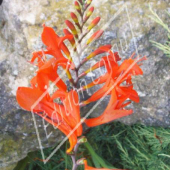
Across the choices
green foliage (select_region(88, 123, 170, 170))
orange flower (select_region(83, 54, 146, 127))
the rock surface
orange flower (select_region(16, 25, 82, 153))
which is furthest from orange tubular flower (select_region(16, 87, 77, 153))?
green foliage (select_region(88, 123, 170, 170))

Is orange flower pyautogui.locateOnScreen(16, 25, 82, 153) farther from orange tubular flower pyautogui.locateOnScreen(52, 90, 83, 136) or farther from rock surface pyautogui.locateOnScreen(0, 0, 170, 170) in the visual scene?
rock surface pyautogui.locateOnScreen(0, 0, 170, 170)

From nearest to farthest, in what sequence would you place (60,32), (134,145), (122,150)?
(60,32) → (122,150) → (134,145)

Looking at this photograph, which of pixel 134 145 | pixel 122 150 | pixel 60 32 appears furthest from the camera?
pixel 134 145

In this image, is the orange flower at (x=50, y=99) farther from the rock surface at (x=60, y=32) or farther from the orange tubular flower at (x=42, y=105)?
Answer: the rock surface at (x=60, y=32)

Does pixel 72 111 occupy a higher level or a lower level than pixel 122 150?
higher

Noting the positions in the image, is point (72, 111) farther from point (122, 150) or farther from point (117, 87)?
point (122, 150)

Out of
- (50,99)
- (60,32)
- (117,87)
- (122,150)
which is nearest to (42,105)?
(50,99)
